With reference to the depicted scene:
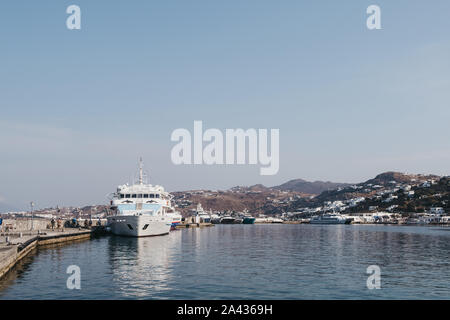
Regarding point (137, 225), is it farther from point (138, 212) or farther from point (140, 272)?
point (140, 272)

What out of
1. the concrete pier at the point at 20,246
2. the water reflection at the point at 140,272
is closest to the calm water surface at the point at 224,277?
the water reflection at the point at 140,272

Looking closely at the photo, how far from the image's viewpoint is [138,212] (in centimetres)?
7831

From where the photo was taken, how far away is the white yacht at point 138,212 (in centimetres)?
7206

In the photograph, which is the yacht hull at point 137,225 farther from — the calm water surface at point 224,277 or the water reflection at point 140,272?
the calm water surface at point 224,277

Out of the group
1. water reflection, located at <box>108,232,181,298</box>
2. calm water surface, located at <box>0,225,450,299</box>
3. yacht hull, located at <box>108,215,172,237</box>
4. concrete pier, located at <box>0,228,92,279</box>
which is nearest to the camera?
calm water surface, located at <box>0,225,450,299</box>

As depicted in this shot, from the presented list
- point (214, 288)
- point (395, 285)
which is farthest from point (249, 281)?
point (395, 285)

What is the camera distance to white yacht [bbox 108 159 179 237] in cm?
7206

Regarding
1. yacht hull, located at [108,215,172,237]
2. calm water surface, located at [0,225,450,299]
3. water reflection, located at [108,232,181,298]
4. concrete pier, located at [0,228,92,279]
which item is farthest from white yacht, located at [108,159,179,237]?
calm water surface, located at [0,225,450,299]

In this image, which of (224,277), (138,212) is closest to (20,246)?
(224,277)

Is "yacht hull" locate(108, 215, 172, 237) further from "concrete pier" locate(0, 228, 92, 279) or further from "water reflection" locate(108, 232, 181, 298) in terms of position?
"water reflection" locate(108, 232, 181, 298)

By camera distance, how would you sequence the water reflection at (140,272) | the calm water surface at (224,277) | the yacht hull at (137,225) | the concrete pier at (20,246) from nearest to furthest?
the calm water surface at (224,277) → the water reflection at (140,272) → the concrete pier at (20,246) → the yacht hull at (137,225)

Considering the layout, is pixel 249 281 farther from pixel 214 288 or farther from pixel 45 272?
pixel 45 272
